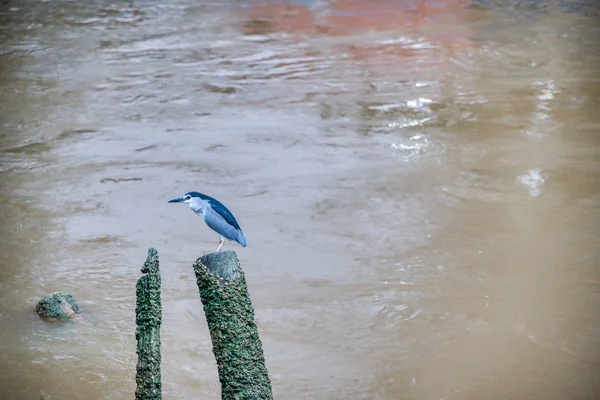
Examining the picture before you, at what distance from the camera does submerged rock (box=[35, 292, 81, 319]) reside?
4793mm

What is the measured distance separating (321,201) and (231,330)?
15.2 ft

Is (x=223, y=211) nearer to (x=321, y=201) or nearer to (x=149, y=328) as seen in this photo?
(x=149, y=328)

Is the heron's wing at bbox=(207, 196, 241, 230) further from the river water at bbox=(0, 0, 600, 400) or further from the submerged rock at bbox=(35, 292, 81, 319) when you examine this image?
the submerged rock at bbox=(35, 292, 81, 319)

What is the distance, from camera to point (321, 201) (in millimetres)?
6480

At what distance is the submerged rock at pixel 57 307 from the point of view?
15.7 feet

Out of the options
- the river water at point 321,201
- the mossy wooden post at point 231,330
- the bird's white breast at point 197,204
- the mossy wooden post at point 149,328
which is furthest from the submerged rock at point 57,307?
the mossy wooden post at point 231,330

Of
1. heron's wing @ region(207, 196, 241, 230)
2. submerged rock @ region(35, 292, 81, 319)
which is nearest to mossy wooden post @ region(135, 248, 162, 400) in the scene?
heron's wing @ region(207, 196, 241, 230)

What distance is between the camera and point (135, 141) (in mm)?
7633

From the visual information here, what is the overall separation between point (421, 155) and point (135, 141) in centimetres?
266

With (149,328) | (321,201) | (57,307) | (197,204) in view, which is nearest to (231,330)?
(149,328)

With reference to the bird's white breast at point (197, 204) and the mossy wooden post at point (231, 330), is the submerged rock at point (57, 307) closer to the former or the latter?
the bird's white breast at point (197, 204)

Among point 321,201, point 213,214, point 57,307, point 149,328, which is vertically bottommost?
point 321,201

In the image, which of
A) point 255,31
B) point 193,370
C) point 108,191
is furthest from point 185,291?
point 255,31

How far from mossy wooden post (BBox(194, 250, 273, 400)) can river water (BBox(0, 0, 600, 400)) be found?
7.96 ft
